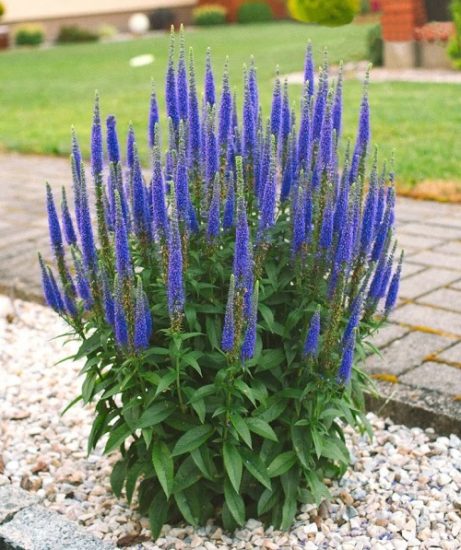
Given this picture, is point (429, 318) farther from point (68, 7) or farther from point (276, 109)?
point (68, 7)

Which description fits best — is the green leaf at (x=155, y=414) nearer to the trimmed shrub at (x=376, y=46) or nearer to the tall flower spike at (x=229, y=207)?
the tall flower spike at (x=229, y=207)

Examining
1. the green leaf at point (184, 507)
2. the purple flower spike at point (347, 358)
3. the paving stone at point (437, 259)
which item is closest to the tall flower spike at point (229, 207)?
the purple flower spike at point (347, 358)

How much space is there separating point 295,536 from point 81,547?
66cm

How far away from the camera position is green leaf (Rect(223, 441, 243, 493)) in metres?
2.41

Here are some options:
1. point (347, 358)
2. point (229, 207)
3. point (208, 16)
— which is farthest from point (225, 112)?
point (208, 16)

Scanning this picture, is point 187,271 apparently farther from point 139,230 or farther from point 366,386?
point 366,386

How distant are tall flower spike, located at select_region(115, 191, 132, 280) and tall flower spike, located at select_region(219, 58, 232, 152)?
17.0 inches

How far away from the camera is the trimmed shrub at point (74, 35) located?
94.6 feet

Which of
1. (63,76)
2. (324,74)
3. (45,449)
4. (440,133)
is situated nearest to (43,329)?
(45,449)

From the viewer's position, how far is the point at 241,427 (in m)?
2.38

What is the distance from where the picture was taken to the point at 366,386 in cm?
302

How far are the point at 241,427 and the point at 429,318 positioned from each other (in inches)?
79.2

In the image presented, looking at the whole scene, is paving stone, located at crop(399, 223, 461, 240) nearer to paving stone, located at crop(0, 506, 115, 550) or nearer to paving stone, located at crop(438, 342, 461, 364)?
Answer: paving stone, located at crop(438, 342, 461, 364)

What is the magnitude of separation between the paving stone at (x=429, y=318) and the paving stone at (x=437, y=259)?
0.70 meters
